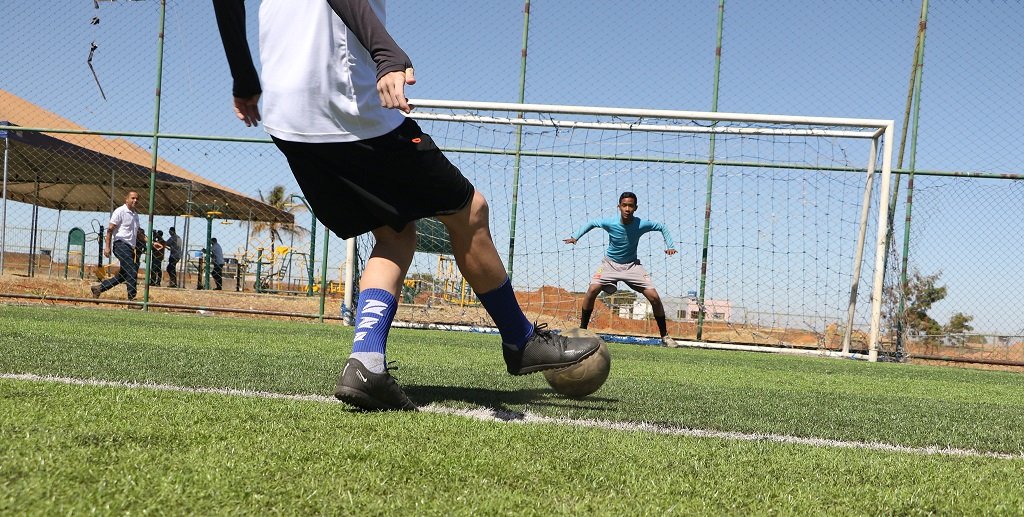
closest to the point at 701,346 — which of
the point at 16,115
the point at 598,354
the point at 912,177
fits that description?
the point at 912,177

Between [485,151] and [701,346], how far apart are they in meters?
3.78

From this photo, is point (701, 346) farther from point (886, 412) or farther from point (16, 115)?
point (16, 115)

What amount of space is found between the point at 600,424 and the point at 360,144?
1136 millimetres

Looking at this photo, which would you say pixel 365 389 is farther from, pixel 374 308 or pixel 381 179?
pixel 381 179

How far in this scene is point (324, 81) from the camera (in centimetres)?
253

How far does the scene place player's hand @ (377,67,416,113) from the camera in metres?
2.29

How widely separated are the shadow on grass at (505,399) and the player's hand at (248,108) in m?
1.15

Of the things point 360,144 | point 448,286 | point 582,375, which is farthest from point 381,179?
point 448,286

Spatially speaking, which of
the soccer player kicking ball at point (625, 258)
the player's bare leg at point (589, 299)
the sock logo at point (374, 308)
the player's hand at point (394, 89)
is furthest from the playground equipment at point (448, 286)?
the player's hand at point (394, 89)

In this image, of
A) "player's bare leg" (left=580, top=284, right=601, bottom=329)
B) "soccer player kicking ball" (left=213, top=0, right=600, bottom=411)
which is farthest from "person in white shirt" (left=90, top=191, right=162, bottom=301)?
"soccer player kicking ball" (left=213, top=0, right=600, bottom=411)

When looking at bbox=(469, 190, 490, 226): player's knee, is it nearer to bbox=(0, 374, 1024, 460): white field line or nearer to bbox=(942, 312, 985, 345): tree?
bbox=(0, 374, 1024, 460): white field line

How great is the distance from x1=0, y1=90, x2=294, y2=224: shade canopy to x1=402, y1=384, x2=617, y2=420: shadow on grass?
32.8 ft

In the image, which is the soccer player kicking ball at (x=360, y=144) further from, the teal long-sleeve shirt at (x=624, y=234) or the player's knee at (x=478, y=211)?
the teal long-sleeve shirt at (x=624, y=234)

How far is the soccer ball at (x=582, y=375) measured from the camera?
2980 mm
